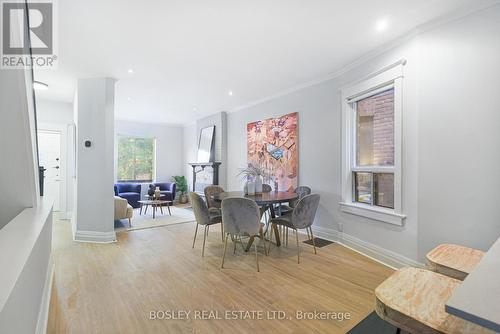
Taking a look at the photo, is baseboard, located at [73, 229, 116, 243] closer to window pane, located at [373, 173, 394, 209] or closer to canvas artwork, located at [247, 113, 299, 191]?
canvas artwork, located at [247, 113, 299, 191]

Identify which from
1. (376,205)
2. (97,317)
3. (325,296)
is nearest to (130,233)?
(97,317)

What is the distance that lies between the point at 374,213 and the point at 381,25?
2.18 m

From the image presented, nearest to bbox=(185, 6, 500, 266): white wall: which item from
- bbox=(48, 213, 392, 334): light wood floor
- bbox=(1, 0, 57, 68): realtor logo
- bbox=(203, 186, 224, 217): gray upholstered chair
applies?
bbox=(48, 213, 392, 334): light wood floor

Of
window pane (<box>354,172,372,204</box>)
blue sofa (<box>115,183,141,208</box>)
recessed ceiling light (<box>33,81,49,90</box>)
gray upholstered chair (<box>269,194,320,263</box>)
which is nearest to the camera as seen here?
gray upholstered chair (<box>269,194,320,263</box>)

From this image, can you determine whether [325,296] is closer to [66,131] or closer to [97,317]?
[97,317]

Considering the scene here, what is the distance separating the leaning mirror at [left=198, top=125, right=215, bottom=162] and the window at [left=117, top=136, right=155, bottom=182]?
2.05 m

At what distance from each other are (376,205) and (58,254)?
14.5 feet

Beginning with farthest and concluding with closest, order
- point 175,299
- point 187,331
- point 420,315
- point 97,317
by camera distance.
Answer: point 175,299, point 97,317, point 187,331, point 420,315

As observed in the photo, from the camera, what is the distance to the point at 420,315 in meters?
1.01

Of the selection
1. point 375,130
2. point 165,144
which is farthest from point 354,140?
point 165,144

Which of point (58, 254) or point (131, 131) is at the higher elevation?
point (131, 131)

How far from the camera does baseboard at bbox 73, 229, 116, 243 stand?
12.6 ft

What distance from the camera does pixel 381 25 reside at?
8.25ft

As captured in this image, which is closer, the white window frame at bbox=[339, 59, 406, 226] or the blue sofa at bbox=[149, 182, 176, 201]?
the white window frame at bbox=[339, 59, 406, 226]
